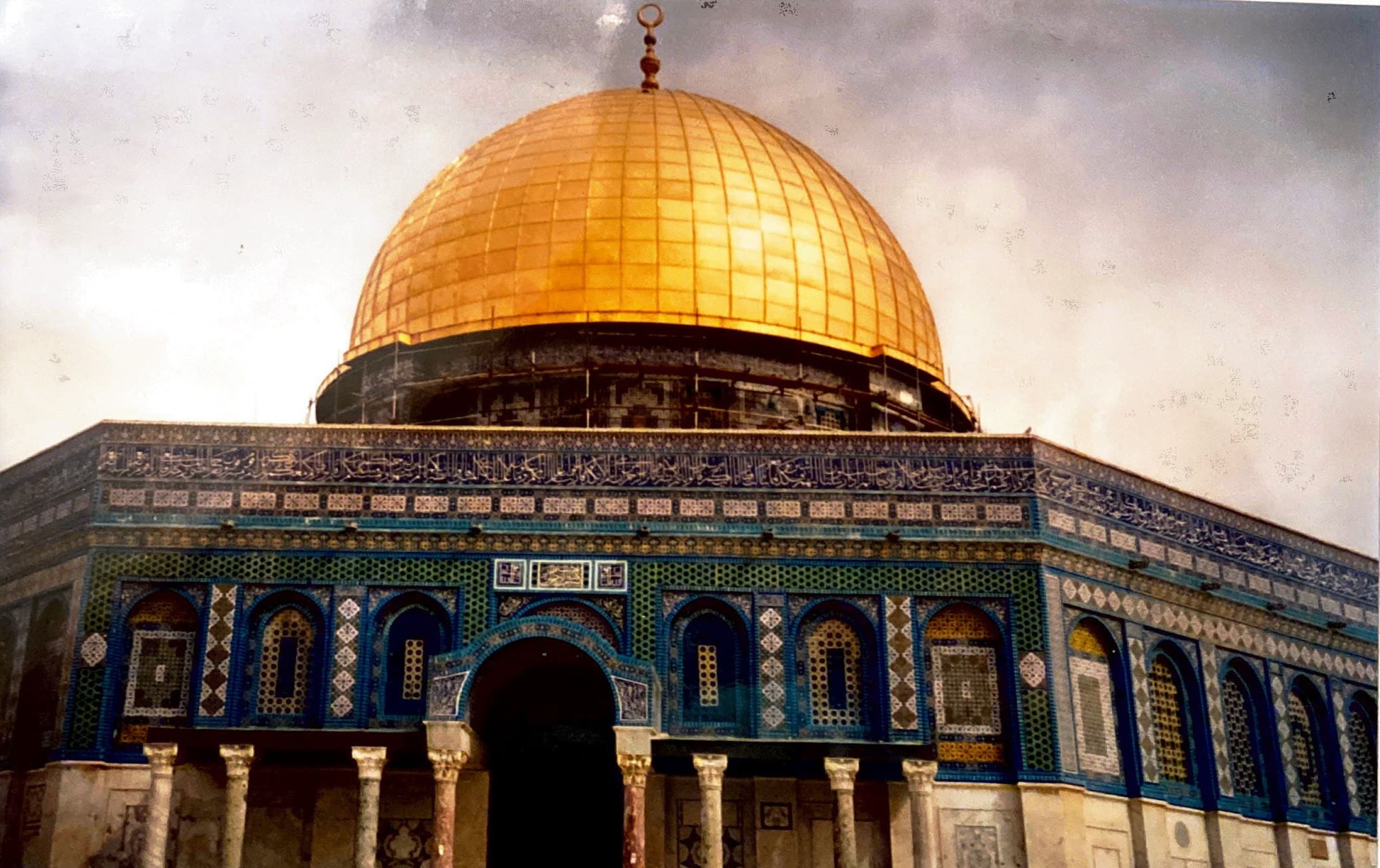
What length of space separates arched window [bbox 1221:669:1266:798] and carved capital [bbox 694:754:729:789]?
5.78 meters

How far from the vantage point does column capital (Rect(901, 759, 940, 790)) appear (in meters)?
16.0

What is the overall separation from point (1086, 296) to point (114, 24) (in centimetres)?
984

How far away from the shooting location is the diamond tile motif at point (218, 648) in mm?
16328

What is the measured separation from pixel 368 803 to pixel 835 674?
4.48 meters

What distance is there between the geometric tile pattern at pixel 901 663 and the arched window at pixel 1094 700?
1576 mm

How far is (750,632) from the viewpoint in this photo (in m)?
16.7

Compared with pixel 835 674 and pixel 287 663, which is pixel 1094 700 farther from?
pixel 287 663

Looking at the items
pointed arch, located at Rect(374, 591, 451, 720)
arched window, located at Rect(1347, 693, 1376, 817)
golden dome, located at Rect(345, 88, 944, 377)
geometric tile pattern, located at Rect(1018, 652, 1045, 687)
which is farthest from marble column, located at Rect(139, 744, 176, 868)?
arched window, located at Rect(1347, 693, 1376, 817)

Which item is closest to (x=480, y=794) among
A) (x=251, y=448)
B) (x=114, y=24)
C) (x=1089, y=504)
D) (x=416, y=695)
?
(x=416, y=695)

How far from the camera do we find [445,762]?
1567 centimetres

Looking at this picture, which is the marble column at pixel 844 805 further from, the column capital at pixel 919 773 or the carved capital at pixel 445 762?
the carved capital at pixel 445 762

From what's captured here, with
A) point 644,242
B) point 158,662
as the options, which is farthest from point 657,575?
point 644,242

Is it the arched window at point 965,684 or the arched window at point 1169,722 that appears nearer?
the arched window at point 965,684

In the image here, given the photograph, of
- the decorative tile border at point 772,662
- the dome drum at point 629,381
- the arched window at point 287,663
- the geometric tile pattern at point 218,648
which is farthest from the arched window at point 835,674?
the geometric tile pattern at point 218,648
